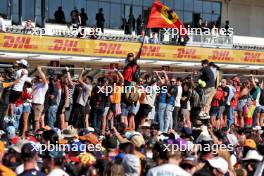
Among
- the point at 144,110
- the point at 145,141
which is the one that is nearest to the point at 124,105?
the point at 144,110

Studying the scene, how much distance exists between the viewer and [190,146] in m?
11.5

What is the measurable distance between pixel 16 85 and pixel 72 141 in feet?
13.2

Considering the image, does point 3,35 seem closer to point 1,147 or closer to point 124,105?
point 124,105

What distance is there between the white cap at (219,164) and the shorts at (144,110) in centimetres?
707

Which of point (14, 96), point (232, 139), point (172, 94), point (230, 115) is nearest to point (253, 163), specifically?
point (232, 139)

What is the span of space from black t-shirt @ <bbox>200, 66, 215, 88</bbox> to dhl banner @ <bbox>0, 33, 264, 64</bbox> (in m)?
10.0

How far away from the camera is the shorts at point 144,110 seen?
1579 cm

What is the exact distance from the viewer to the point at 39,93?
48.6 feet

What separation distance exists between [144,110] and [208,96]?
2.03 metres

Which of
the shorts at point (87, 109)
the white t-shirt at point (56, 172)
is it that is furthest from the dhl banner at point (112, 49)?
the white t-shirt at point (56, 172)

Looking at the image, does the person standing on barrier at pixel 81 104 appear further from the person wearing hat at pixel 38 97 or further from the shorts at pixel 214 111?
the shorts at pixel 214 111

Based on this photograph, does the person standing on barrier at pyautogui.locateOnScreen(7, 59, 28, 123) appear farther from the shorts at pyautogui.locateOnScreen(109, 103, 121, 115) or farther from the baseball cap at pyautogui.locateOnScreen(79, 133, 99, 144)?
the baseball cap at pyautogui.locateOnScreen(79, 133, 99, 144)

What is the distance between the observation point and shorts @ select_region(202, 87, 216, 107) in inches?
666

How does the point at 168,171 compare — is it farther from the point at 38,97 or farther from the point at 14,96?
the point at 14,96
